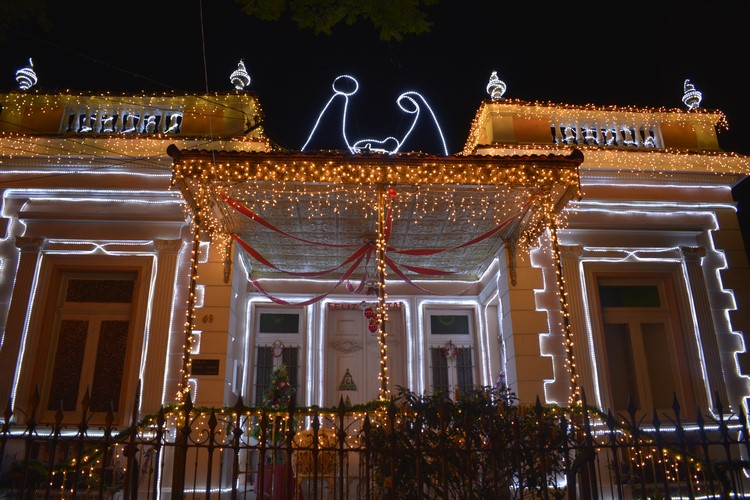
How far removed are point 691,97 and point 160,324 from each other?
1090 centimetres

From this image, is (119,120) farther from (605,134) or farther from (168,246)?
(605,134)

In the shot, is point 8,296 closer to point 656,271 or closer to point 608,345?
point 608,345

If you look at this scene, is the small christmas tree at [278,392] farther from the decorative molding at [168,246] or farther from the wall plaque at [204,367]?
the decorative molding at [168,246]

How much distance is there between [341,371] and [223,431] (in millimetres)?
4472

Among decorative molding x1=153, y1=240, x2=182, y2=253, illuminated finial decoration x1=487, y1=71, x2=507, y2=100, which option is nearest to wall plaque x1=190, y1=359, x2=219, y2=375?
decorative molding x1=153, y1=240, x2=182, y2=253

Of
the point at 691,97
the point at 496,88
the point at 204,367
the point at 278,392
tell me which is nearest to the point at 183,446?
the point at 204,367

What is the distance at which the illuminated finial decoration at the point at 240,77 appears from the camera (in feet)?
35.0

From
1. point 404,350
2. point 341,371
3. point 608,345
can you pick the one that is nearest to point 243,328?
point 341,371

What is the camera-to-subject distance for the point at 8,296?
358 inches

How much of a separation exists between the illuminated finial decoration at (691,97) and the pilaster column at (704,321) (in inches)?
123

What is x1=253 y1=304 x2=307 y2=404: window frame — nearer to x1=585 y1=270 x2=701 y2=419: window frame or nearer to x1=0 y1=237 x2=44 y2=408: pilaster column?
x1=0 y1=237 x2=44 y2=408: pilaster column

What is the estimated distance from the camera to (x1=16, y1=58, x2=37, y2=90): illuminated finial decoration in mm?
10516

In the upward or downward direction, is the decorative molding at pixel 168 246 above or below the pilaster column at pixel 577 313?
above

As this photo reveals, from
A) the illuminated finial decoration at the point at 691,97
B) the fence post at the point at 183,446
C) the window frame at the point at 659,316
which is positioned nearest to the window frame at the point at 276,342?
the window frame at the point at 659,316
